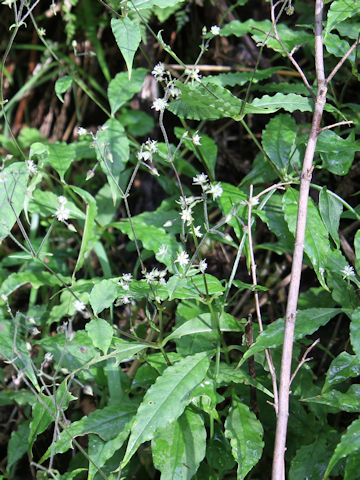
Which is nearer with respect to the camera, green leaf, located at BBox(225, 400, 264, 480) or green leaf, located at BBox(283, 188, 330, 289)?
green leaf, located at BBox(225, 400, 264, 480)

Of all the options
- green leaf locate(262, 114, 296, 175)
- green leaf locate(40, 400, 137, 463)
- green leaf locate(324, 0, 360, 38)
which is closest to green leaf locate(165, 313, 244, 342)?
green leaf locate(40, 400, 137, 463)

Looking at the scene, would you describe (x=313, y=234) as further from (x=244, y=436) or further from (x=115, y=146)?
(x=115, y=146)

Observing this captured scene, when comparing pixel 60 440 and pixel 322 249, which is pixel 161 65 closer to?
pixel 322 249

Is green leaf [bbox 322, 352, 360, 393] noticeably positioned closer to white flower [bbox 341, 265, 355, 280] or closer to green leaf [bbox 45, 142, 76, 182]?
white flower [bbox 341, 265, 355, 280]

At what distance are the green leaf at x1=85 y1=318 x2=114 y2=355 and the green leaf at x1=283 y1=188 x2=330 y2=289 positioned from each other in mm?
606

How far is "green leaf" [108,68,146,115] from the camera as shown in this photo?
7.03 ft

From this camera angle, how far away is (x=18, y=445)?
1820mm

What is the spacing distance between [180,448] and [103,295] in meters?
0.46

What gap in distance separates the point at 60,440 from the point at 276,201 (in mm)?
1040

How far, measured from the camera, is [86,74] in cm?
304

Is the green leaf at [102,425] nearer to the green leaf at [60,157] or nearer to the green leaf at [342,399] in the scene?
the green leaf at [342,399]

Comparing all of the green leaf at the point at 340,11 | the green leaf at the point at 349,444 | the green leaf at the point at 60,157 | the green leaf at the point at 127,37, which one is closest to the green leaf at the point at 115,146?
the green leaf at the point at 60,157

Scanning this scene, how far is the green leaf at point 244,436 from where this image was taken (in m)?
1.37

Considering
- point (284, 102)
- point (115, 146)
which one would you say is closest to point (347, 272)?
point (284, 102)
